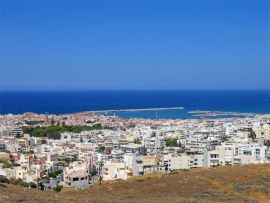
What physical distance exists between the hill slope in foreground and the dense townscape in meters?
3.94

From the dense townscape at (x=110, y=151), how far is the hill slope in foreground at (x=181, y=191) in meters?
3.94

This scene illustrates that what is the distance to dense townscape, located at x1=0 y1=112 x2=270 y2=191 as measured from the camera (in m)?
25.8

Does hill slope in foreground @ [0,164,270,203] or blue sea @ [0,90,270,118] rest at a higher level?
blue sea @ [0,90,270,118]

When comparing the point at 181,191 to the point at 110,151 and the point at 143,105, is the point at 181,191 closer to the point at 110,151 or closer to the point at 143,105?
the point at 110,151

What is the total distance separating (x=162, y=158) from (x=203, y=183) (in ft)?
61.8

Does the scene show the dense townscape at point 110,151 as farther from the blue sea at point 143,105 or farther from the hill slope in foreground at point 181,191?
the blue sea at point 143,105

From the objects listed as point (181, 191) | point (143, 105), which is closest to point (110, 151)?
point (181, 191)

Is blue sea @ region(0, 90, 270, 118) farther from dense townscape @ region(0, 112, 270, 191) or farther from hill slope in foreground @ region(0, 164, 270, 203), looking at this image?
hill slope in foreground @ region(0, 164, 270, 203)

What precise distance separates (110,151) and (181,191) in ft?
88.7

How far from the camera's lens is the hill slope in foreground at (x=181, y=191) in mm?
9609

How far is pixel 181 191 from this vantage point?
11.4 metres

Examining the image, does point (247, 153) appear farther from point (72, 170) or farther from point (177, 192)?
point (177, 192)

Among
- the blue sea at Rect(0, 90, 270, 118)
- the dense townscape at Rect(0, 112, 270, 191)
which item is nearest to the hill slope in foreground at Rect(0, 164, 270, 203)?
the dense townscape at Rect(0, 112, 270, 191)

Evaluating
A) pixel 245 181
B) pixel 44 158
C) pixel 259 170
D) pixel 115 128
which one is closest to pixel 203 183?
pixel 245 181
